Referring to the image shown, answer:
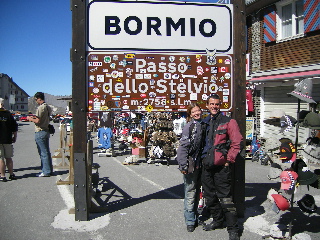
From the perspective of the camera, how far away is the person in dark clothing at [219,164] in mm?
4297

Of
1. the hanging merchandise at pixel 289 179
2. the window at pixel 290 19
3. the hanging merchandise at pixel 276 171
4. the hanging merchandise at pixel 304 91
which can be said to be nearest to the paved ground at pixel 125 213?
the hanging merchandise at pixel 289 179

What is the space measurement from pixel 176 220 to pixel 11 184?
14.9 feet

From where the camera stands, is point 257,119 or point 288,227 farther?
point 257,119

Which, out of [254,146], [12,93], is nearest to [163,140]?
[254,146]

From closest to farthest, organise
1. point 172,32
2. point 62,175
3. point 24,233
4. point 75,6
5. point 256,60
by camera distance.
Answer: point 24,233
point 75,6
point 172,32
point 62,175
point 256,60

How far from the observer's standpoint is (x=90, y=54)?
16.6ft

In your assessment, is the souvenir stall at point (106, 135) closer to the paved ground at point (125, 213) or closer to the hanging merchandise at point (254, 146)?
the paved ground at point (125, 213)

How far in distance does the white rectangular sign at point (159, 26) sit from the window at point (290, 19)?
26.5 ft

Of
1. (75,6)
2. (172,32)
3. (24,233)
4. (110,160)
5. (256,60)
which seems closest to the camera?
(24,233)

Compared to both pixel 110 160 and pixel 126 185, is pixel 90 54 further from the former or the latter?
pixel 110 160

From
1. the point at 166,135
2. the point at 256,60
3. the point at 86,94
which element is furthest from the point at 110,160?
the point at 256,60

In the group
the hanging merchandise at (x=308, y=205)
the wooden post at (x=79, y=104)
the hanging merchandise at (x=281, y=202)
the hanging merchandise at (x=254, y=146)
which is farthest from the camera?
the hanging merchandise at (x=254, y=146)

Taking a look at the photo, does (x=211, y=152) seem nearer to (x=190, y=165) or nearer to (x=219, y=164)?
(x=219, y=164)

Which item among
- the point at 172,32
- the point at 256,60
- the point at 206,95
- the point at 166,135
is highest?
the point at 256,60
